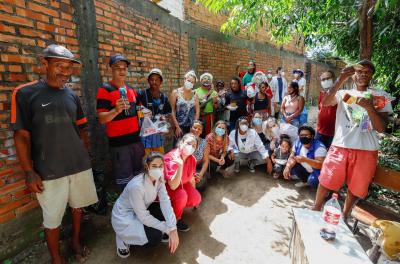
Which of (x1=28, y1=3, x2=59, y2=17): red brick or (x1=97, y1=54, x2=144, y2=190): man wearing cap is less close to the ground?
(x1=28, y1=3, x2=59, y2=17): red brick

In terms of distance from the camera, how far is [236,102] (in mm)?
5371

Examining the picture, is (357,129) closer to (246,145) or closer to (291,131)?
(291,131)

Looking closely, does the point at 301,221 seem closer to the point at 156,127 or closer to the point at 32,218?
the point at 156,127

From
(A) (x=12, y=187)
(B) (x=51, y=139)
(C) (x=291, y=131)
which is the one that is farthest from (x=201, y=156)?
(A) (x=12, y=187)

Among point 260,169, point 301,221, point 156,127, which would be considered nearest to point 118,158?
point 156,127

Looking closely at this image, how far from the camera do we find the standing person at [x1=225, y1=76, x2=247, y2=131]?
5363 mm

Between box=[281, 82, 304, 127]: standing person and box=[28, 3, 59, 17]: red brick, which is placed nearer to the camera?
box=[28, 3, 59, 17]: red brick

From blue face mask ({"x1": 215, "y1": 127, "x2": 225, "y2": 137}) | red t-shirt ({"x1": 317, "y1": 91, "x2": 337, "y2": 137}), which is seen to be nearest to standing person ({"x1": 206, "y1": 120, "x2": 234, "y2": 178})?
blue face mask ({"x1": 215, "y1": 127, "x2": 225, "y2": 137})

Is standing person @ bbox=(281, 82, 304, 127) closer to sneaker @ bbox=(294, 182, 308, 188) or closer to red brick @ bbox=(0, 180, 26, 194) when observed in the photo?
sneaker @ bbox=(294, 182, 308, 188)

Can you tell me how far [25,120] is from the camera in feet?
6.70

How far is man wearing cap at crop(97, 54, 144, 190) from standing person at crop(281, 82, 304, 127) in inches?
129

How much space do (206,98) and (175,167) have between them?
2.47m

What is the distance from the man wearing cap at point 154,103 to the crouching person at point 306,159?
220cm

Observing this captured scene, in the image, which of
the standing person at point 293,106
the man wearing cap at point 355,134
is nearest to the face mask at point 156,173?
the man wearing cap at point 355,134
